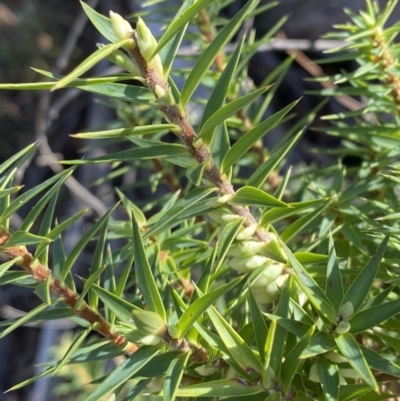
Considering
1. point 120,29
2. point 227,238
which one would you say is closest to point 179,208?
point 227,238

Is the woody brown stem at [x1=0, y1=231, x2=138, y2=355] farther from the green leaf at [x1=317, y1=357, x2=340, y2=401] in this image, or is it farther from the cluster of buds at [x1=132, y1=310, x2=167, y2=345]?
the green leaf at [x1=317, y1=357, x2=340, y2=401]

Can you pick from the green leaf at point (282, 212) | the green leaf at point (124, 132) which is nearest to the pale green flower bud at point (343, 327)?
the green leaf at point (282, 212)

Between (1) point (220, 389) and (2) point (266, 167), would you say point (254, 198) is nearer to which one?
(2) point (266, 167)

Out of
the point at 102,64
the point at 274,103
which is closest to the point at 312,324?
the point at 274,103

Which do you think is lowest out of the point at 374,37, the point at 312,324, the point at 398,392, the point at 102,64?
the point at 398,392

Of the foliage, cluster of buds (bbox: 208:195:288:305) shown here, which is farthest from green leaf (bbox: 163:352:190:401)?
cluster of buds (bbox: 208:195:288:305)

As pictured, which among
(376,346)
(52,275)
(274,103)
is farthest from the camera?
(274,103)

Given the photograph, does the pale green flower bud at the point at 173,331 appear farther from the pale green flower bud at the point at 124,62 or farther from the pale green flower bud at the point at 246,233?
the pale green flower bud at the point at 124,62

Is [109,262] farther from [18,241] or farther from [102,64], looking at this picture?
[102,64]
